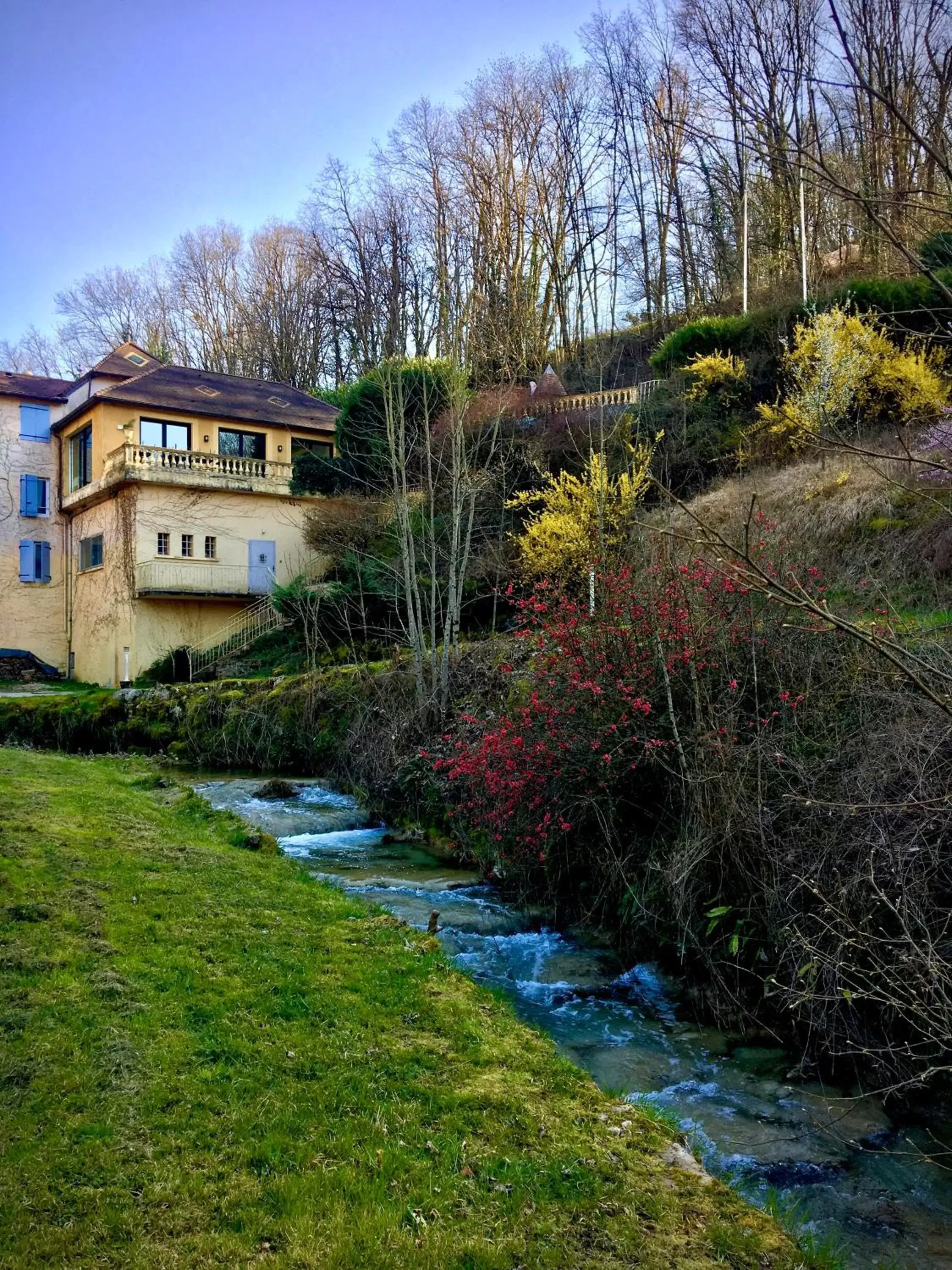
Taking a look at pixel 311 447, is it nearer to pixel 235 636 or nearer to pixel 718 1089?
pixel 235 636

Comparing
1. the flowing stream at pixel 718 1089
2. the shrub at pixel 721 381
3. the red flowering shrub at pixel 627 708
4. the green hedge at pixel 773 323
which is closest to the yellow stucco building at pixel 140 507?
the green hedge at pixel 773 323

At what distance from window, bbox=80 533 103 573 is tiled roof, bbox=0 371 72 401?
5775mm

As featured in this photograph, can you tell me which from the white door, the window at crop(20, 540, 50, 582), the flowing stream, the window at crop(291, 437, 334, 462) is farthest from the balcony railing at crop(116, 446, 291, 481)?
the flowing stream

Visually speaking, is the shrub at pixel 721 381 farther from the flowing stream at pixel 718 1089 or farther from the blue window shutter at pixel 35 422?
the blue window shutter at pixel 35 422

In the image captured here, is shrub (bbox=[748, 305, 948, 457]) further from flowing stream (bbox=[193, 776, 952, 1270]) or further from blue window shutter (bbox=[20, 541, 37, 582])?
blue window shutter (bbox=[20, 541, 37, 582])

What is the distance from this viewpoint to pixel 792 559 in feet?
30.6

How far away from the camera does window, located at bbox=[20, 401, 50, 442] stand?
32625 mm

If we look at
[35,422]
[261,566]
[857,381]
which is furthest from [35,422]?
[857,381]

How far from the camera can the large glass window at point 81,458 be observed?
99.2 ft

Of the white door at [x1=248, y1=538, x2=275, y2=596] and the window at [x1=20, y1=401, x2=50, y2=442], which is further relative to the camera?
the window at [x1=20, y1=401, x2=50, y2=442]

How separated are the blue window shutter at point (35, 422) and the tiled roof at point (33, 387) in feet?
0.94

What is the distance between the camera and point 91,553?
30.6 metres

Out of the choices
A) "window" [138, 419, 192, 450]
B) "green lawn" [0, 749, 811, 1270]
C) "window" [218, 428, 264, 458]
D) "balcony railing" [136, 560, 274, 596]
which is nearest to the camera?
"green lawn" [0, 749, 811, 1270]

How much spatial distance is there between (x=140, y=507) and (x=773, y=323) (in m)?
19.2
